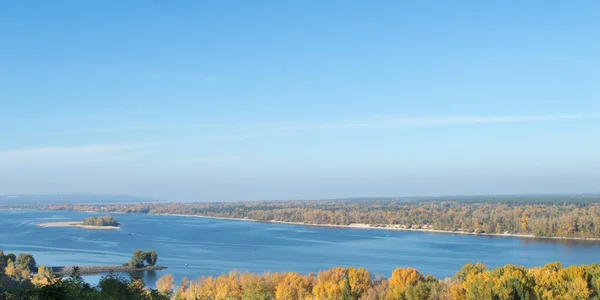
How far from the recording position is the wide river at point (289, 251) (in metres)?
20.4

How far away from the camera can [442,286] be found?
10828mm

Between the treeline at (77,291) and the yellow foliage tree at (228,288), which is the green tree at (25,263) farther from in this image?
the treeline at (77,291)

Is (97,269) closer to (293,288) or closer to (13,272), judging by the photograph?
(13,272)

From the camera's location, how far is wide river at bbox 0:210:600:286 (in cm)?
2038

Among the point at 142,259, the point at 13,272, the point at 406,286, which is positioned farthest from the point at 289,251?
the point at 406,286

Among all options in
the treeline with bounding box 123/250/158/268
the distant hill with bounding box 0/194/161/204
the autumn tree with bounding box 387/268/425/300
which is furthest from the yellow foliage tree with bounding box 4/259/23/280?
the distant hill with bounding box 0/194/161/204

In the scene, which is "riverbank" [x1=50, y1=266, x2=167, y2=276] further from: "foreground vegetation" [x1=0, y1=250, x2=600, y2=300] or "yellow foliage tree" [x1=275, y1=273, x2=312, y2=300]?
"yellow foliage tree" [x1=275, y1=273, x2=312, y2=300]

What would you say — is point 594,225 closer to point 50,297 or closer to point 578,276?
point 578,276

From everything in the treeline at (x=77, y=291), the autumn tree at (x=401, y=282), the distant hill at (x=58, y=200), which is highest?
the treeline at (x=77, y=291)

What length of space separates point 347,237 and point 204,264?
47.8ft

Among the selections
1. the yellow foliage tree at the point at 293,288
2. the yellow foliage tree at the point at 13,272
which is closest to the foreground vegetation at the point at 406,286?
the yellow foliage tree at the point at 293,288

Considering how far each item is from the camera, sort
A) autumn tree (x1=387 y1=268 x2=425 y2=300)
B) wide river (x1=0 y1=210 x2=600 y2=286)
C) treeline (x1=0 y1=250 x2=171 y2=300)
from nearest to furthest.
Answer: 1. treeline (x1=0 y1=250 x2=171 y2=300)
2. autumn tree (x1=387 y1=268 x2=425 y2=300)
3. wide river (x1=0 y1=210 x2=600 y2=286)

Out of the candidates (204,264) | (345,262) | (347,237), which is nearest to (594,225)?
(347,237)

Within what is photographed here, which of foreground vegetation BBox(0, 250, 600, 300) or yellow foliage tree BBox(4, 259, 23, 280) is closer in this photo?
foreground vegetation BBox(0, 250, 600, 300)
